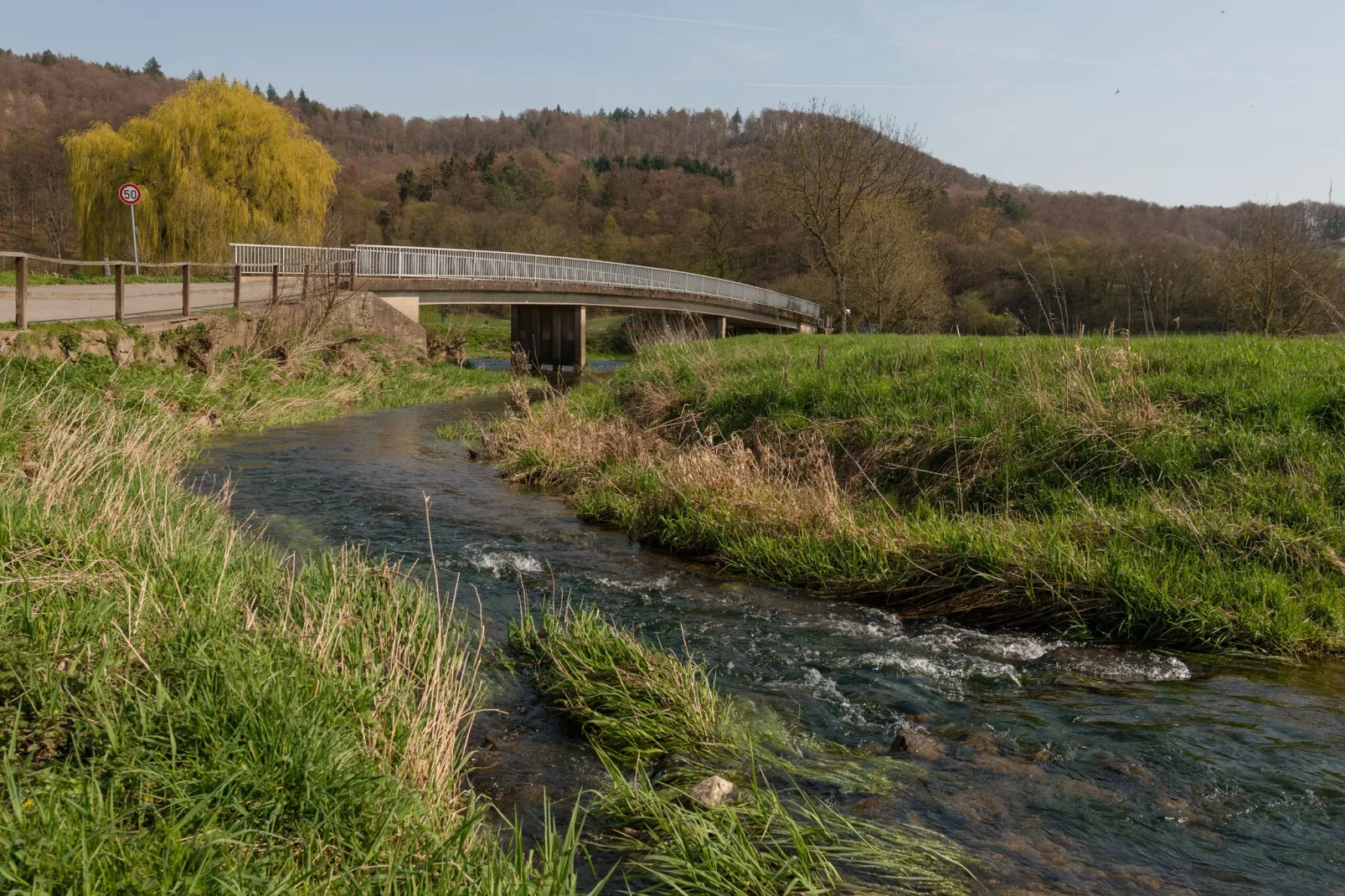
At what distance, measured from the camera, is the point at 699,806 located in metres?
4.02

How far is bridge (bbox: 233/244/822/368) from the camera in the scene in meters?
28.7

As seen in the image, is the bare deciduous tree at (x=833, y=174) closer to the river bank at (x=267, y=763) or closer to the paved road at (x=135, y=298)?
the paved road at (x=135, y=298)

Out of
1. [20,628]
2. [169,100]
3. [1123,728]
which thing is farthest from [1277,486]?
[169,100]

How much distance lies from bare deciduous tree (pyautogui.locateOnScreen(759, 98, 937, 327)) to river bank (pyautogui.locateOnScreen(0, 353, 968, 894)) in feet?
115

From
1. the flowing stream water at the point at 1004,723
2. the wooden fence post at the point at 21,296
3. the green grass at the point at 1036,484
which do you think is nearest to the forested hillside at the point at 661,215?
the wooden fence post at the point at 21,296

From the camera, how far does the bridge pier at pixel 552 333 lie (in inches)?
1620

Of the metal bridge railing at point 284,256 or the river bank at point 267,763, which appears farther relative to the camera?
the metal bridge railing at point 284,256

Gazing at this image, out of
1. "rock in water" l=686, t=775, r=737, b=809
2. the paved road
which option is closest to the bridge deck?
the paved road

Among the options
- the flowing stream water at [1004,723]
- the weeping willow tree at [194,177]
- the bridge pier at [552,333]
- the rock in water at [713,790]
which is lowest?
the flowing stream water at [1004,723]

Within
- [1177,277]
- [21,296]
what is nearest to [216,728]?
[21,296]

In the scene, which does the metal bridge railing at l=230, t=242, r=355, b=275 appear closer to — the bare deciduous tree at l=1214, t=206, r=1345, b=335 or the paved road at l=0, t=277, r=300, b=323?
the paved road at l=0, t=277, r=300, b=323

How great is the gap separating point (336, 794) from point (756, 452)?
344 inches

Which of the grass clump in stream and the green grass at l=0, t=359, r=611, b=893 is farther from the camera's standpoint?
the grass clump in stream

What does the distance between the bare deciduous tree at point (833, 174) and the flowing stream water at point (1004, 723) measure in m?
32.0
